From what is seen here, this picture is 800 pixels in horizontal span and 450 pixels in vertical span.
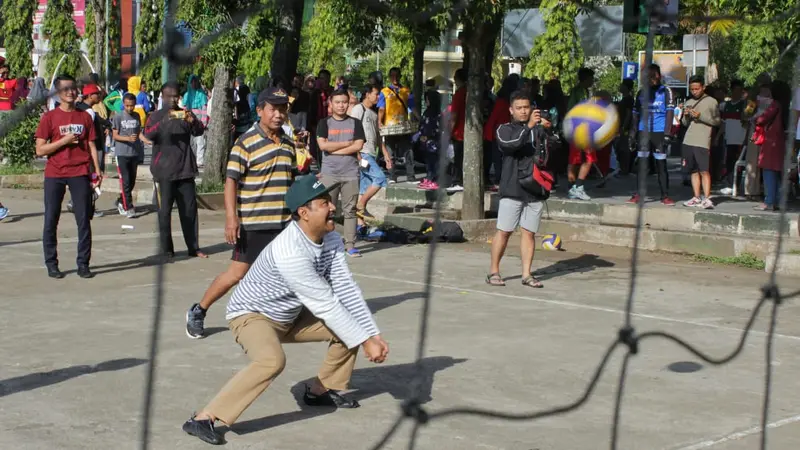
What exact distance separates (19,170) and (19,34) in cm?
2663

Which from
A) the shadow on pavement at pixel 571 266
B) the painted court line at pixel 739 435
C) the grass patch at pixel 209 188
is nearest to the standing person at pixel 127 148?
the grass patch at pixel 209 188

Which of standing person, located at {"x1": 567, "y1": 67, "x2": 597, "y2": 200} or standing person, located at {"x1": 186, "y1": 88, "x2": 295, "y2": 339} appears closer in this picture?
standing person, located at {"x1": 186, "y1": 88, "x2": 295, "y2": 339}

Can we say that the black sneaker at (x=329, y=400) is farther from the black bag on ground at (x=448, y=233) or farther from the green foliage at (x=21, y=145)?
the green foliage at (x=21, y=145)

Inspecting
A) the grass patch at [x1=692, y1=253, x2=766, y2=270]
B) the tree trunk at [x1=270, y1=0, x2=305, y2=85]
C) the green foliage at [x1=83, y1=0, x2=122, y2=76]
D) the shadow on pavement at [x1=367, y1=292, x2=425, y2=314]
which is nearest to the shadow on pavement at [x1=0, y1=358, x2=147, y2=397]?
the shadow on pavement at [x1=367, y1=292, x2=425, y2=314]

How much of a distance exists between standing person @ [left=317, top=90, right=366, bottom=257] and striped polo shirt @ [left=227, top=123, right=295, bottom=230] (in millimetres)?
2919

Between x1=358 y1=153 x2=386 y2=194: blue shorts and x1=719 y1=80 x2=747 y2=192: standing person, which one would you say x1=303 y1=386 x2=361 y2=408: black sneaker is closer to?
x1=358 y1=153 x2=386 y2=194: blue shorts

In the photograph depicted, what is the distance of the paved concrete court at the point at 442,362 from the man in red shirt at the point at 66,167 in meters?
0.32

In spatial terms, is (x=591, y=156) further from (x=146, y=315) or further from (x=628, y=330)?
(x=628, y=330)

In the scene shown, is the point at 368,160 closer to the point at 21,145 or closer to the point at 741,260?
the point at 741,260

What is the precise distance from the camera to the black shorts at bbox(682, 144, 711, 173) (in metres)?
12.8

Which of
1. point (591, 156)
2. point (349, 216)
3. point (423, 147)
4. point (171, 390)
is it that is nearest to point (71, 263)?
point (349, 216)

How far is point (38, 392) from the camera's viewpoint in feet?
19.7

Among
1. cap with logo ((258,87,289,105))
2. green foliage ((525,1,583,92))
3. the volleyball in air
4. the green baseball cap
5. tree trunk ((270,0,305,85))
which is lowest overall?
the green baseball cap

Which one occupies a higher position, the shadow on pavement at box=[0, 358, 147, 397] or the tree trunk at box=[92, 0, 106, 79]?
the tree trunk at box=[92, 0, 106, 79]
